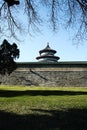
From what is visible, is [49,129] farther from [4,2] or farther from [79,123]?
[4,2]

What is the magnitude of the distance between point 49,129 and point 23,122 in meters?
1.32

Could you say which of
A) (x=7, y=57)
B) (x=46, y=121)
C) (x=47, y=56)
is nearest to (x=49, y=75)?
(x=7, y=57)

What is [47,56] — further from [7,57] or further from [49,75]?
[7,57]

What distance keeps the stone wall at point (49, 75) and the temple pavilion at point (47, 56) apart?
10.5 m

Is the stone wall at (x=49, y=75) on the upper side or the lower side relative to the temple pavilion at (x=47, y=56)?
lower

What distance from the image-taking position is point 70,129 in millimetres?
8133

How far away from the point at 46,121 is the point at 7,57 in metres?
23.3

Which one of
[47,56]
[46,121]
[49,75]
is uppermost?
[47,56]

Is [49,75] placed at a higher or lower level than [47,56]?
lower

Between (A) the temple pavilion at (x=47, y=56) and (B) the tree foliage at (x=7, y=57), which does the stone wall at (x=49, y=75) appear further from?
(A) the temple pavilion at (x=47, y=56)

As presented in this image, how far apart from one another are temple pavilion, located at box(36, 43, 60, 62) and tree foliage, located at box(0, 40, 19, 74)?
57.8 ft

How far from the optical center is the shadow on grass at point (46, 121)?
8.46 metres

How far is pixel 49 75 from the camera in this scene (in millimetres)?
40281

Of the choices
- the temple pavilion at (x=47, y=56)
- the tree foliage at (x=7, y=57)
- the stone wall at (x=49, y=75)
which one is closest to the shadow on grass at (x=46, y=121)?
the tree foliage at (x=7, y=57)
